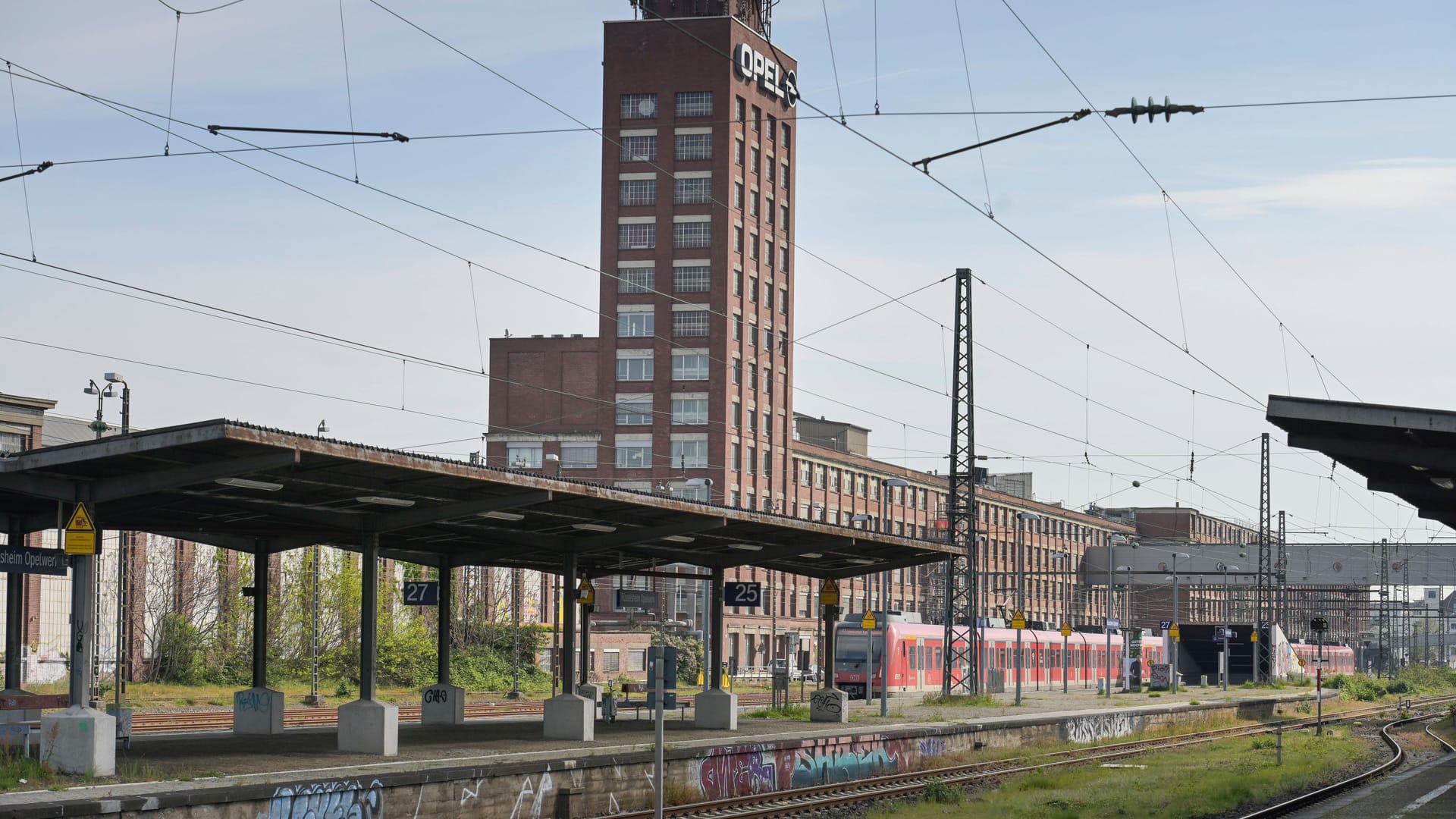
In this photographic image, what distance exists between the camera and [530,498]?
22.3m

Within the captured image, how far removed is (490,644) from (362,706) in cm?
4268

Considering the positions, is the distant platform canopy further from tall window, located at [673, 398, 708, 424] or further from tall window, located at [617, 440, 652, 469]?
tall window, located at [617, 440, 652, 469]

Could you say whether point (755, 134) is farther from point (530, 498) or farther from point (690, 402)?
point (530, 498)

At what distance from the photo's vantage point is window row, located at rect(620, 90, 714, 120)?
91500 mm

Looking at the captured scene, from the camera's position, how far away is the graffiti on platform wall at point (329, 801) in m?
17.9

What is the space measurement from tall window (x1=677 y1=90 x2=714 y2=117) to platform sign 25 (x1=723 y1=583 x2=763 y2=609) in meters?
59.7

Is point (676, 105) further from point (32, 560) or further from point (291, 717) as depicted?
point (32, 560)

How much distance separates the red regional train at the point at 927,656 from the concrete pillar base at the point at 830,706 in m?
13.1

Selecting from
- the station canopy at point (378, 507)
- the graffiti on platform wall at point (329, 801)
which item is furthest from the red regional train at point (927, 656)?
the graffiti on platform wall at point (329, 801)

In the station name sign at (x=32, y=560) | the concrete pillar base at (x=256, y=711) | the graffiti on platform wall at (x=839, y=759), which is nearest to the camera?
the station name sign at (x=32, y=560)

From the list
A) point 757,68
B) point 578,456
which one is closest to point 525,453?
point 578,456

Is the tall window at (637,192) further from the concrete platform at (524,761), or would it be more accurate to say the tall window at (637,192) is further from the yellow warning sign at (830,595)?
the yellow warning sign at (830,595)

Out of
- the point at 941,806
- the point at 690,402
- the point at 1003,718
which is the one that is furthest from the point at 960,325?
the point at 690,402

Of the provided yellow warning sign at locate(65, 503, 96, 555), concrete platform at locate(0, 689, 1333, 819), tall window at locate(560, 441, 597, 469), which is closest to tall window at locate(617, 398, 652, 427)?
tall window at locate(560, 441, 597, 469)
